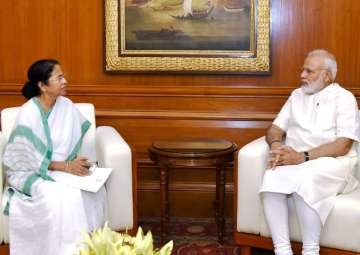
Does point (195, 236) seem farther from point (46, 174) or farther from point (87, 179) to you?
point (46, 174)

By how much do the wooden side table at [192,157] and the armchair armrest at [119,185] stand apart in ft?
1.04

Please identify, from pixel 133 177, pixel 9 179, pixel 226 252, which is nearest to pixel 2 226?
pixel 9 179

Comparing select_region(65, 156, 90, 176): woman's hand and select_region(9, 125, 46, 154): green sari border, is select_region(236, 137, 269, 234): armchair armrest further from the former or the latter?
select_region(9, 125, 46, 154): green sari border

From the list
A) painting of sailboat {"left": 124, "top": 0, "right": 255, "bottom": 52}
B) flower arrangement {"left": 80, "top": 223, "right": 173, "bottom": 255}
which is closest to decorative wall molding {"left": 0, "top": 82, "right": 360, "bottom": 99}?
painting of sailboat {"left": 124, "top": 0, "right": 255, "bottom": 52}

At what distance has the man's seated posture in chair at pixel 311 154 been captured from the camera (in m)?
3.12

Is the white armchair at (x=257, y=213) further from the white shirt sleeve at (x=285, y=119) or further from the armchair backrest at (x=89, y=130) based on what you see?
the armchair backrest at (x=89, y=130)

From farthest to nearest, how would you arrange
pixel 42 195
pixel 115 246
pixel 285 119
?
1. pixel 285 119
2. pixel 42 195
3. pixel 115 246

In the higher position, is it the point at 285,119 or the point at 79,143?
the point at 285,119

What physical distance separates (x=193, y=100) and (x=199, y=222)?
0.96 meters

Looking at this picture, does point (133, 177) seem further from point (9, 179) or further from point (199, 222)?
point (199, 222)

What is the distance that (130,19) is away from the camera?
169 inches

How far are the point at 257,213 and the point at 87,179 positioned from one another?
1.05 metres

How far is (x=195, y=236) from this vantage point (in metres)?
3.92

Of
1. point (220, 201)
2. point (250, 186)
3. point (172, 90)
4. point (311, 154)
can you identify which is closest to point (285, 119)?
point (311, 154)
